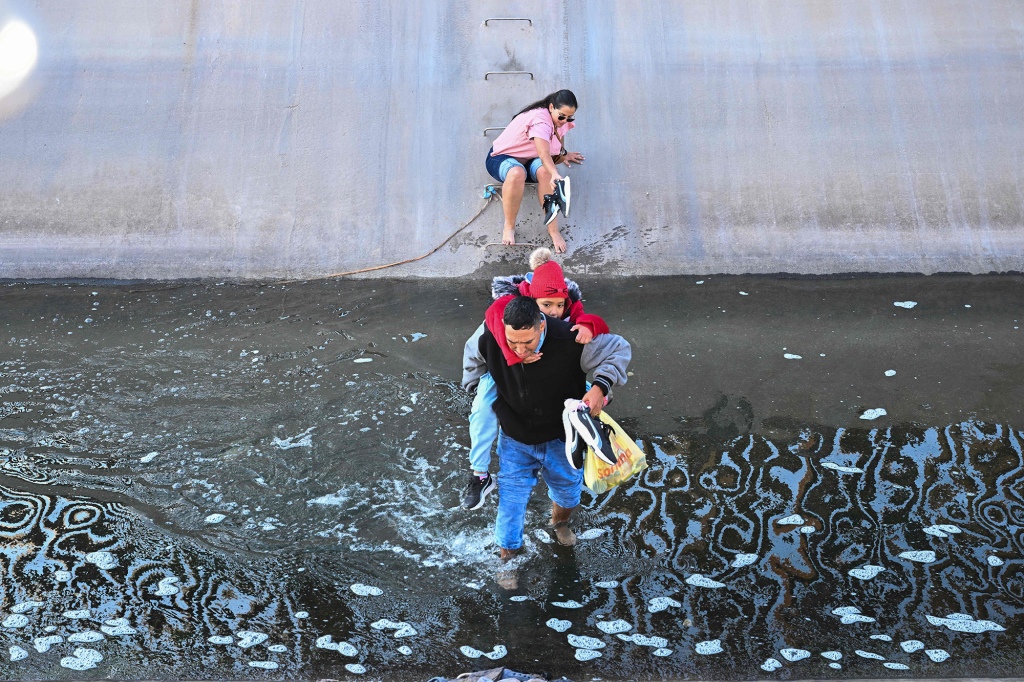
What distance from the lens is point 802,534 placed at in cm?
438

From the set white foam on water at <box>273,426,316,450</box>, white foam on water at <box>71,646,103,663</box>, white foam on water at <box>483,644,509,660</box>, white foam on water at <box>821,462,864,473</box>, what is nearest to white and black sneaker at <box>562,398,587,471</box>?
white foam on water at <box>483,644,509,660</box>

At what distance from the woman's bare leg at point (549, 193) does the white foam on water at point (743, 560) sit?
3716mm

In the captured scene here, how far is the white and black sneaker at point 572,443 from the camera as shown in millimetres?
3672

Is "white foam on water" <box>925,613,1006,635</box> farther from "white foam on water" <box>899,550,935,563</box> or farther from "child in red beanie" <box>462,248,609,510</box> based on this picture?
"child in red beanie" <box>462,248,609,510</box>

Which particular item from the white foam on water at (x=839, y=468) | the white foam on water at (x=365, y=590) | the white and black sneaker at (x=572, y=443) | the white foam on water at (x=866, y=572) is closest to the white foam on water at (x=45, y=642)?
the white foam on water at (x=365, y=590)

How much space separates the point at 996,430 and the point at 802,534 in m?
1.76

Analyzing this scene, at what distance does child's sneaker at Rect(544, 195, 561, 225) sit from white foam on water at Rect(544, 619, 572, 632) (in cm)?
398

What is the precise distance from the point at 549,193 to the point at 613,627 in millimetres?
4240

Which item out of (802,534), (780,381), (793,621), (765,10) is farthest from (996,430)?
(765,10)

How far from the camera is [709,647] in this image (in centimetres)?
372

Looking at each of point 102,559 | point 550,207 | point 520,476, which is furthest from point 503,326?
point 550,207

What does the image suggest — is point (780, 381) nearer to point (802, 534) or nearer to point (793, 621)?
point (802, 534)

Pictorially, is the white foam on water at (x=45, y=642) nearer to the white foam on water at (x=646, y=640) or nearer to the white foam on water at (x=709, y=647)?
the white foam on water at (x=646, y=640)

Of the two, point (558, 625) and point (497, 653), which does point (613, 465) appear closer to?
point (558, 625)
